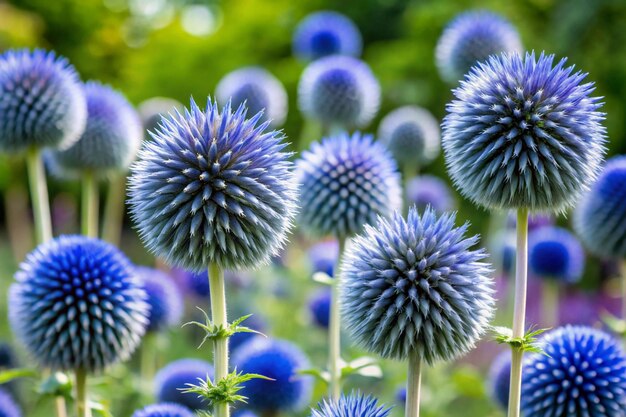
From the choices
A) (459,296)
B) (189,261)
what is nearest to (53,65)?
(189,261)

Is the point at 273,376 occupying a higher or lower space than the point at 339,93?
lower

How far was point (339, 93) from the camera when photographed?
5.15m

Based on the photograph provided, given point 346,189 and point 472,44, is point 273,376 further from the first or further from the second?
point 472,44

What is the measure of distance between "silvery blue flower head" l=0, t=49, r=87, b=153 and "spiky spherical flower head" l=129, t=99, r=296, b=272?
1.32 metres

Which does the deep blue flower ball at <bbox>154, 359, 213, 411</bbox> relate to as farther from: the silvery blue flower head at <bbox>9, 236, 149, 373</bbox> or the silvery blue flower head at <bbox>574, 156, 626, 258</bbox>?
the silvery blue flower head at <bbox>574, 156, 626, 258</bbox>

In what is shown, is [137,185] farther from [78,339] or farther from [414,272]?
[414,272]

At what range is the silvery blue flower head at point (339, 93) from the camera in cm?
514

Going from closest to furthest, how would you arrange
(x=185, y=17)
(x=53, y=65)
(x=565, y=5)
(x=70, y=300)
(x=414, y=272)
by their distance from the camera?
(x=414, y=272), (x=70, y=300), (x=53, y=65), (x=565, y=5), (x=185, y=17)

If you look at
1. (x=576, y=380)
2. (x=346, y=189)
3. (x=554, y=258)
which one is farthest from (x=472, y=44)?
A: (x=576, y=380)

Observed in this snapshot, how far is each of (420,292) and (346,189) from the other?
1288 millimetres

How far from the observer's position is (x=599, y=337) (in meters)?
2.93

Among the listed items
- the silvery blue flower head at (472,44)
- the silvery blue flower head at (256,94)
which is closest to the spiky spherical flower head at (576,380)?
the silvery blue flower head at (472,44)

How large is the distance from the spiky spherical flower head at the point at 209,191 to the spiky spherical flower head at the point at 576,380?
1284 millimetres

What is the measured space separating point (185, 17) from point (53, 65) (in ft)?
44.2
